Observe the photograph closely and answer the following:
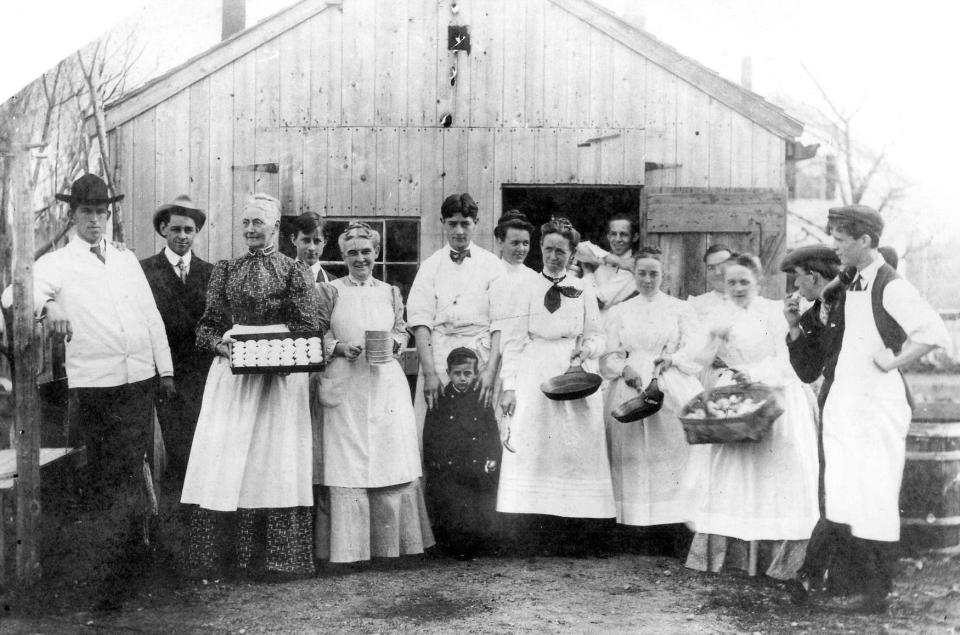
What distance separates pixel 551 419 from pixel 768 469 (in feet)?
3.39

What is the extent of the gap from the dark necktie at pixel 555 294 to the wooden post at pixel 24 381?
2.33 metres

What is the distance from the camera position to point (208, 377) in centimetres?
407

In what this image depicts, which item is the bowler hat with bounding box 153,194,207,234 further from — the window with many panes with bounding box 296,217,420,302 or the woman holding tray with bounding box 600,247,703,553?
the woman holding tray with bounding box 600,247,703,553

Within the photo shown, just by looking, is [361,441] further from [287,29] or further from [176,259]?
[287,29]

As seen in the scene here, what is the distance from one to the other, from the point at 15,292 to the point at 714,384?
3188 millimetres

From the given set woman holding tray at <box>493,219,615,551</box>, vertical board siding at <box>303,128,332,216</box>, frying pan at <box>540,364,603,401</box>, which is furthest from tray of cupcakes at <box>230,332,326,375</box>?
frying pan at <box>540,364,603,401</box>

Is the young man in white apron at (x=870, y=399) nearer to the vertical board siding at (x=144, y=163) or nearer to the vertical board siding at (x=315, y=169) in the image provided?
the vertical board siding at (x=315, y=169)

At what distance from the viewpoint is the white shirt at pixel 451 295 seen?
443cm

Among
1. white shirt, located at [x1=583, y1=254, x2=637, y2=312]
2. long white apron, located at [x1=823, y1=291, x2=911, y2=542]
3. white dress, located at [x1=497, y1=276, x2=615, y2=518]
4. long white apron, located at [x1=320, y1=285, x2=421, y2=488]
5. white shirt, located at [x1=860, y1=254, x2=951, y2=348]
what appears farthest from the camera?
white shirt, located at [x1=583, y1=254, x2=637, y2=312]

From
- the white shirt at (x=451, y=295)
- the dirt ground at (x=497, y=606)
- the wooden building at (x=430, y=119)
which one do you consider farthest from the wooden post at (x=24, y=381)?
the white shirt at (x=451, y=295)

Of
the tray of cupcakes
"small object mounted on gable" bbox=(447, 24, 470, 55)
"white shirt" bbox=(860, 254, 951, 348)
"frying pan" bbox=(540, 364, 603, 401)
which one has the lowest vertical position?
"frying pan" bbox=(540, 364, 603, 401)

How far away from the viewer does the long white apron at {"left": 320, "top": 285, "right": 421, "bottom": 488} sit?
13.7ft

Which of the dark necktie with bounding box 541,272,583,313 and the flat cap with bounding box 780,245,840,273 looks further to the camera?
the dark necktie with bounding box 541,272,583,313

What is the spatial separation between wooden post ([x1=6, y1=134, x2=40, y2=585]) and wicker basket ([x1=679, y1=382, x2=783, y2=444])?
2.84 metres
